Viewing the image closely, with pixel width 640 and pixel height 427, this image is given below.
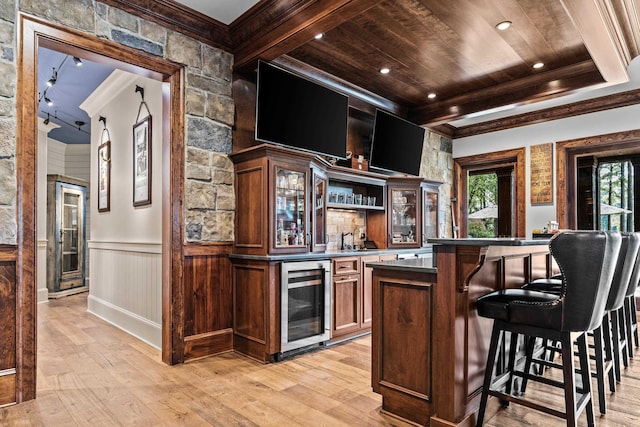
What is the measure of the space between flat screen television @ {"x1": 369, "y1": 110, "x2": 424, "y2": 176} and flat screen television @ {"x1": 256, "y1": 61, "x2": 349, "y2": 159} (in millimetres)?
758

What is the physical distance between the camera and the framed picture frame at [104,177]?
499 centimetres

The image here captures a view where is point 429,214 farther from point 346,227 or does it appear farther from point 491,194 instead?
point 491,194

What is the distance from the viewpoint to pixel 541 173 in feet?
18.8

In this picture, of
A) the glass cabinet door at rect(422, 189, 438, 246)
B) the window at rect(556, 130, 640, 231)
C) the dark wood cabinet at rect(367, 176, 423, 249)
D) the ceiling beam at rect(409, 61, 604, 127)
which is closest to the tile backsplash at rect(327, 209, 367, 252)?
the dark wood cabinet at rect(367, 176, 423, 249)

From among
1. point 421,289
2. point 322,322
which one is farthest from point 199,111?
point 421,289

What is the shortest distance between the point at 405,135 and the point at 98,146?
13.7ft

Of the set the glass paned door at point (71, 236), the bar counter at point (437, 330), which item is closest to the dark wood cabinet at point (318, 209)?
the bar counter at point (437, 330)

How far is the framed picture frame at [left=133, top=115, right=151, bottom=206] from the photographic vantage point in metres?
4.00

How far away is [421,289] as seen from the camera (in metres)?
2.24

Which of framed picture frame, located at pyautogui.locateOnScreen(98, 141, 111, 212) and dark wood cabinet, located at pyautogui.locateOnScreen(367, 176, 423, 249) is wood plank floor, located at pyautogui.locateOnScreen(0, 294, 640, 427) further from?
framed picture frame, located at pyautogui.locateOnScreen(98, 141, 111, 212)

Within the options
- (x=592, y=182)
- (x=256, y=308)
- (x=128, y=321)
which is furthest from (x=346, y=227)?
(x=592, y=182)

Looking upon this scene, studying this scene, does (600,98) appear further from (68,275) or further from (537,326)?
(68,275)

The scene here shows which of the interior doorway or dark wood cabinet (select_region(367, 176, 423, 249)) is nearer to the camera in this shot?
the interior doorway

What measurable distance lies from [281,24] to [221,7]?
538 mm
